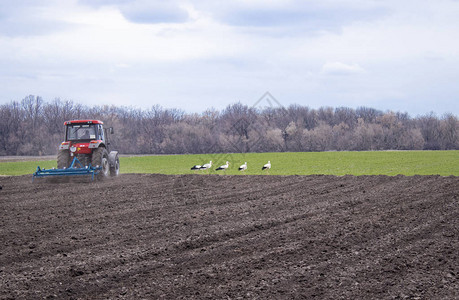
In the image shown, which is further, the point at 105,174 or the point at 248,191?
the point at 105,174

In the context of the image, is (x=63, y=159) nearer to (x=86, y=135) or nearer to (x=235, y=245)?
(x=86, y=135)

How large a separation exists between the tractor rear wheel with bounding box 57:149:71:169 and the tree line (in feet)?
149

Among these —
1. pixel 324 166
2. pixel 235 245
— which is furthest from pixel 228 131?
pixel 235 245

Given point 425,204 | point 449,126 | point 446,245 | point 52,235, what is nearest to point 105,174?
point 52,235

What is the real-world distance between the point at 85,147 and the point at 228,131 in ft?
169

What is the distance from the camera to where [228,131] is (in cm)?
A: 6881

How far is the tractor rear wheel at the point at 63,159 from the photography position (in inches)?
695

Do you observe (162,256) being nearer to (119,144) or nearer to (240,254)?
(240,254)

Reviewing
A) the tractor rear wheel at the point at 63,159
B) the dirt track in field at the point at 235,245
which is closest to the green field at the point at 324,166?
the tractor rear wheel at the point at 63,159

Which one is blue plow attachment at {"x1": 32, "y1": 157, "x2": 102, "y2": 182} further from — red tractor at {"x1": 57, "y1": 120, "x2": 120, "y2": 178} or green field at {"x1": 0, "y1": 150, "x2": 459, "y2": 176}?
green field at {"x1": 0, "y1": 150, "x2": 459, "y2": 176}

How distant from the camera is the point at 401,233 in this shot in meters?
8.17

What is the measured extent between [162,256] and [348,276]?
9.04 ft

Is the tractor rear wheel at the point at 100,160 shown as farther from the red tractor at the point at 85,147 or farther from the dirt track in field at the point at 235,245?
the dirt track in field at the point at 235,245

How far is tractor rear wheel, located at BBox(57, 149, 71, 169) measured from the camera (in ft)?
57.9
